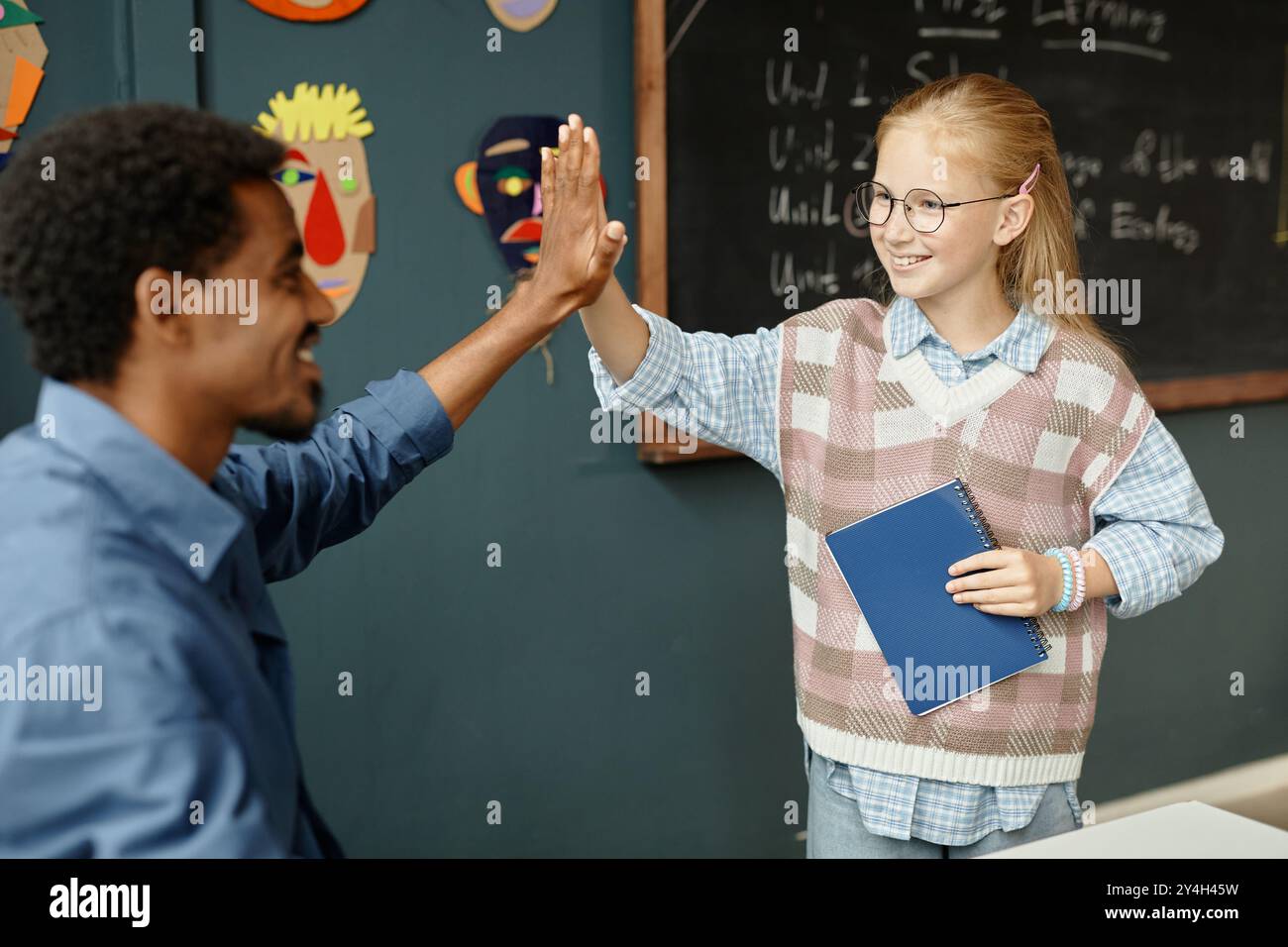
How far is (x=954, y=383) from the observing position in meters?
1.43

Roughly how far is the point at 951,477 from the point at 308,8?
124 cm

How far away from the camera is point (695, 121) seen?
2166 mm

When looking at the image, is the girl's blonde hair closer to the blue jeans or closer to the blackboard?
the blue jeans

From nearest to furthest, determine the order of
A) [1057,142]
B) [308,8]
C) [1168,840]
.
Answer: [1168,840], [308,8], [1057,142]

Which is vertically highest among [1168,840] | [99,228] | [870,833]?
[99,228]

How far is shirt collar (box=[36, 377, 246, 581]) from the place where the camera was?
2.74ft

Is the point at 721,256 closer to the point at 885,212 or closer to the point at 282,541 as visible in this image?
the point at 885,212

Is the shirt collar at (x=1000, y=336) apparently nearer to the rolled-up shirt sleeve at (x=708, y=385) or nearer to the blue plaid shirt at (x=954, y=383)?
the blue plaid shirt at (x=954, y=383)

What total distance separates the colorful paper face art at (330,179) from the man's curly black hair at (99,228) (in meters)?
1.01

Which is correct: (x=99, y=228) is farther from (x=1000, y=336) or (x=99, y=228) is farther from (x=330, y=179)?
(x=330, y=179)

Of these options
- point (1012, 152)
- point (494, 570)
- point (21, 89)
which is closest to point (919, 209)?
point (1012, 152)

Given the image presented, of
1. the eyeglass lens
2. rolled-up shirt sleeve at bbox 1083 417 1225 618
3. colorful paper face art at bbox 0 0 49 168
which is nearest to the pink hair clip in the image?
the eyeglass lens
